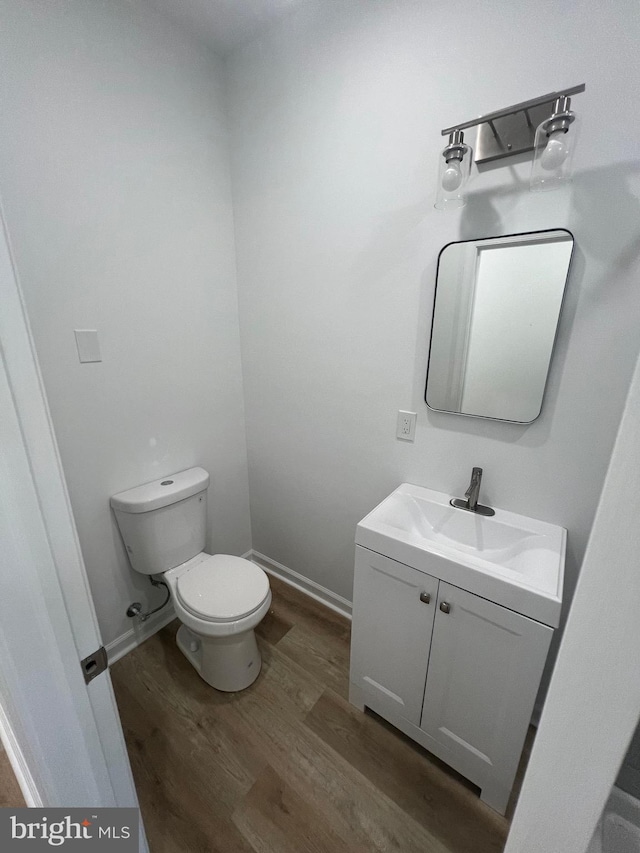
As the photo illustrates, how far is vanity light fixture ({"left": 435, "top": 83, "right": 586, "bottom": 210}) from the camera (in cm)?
87

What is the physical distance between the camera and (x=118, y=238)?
53.2 inches

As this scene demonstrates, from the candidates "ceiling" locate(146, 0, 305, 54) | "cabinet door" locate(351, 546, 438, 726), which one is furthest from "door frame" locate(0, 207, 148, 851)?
"ceiling" locate(146, 0, 305, 54)

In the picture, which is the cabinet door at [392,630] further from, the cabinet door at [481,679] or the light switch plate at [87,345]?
the light switch plate at [87,345]

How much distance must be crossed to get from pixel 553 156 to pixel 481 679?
1.49 meters

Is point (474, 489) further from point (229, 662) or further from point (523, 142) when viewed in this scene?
point (229, 662)

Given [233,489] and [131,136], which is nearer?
[131,136]

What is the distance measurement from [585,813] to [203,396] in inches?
70.0

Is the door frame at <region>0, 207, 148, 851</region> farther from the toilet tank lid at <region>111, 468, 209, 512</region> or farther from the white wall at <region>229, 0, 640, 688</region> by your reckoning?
the white wall at <region>229, 0, 640, 688</region>

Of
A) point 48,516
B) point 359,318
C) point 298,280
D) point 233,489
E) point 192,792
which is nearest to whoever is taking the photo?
point 48,516

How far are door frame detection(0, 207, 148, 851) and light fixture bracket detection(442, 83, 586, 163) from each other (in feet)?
3.90

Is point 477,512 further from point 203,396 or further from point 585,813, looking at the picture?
point 203,396

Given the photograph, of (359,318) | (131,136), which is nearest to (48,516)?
(359,318)

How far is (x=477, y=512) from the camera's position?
128cm

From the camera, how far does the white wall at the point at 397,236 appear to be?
3.12 feet
